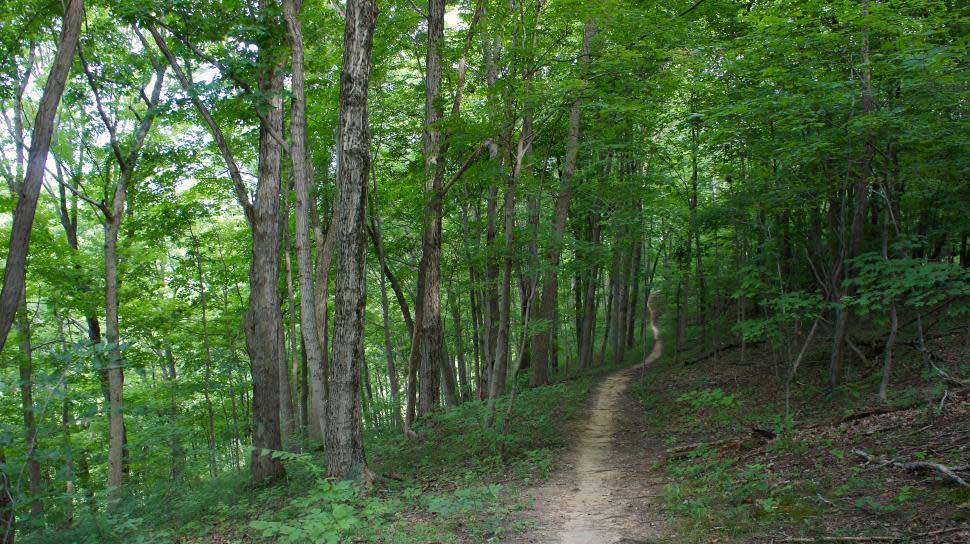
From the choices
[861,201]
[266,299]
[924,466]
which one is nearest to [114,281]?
[266,299]

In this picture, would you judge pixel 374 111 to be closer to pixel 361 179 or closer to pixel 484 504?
pixel 361 179

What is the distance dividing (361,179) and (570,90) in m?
3.78

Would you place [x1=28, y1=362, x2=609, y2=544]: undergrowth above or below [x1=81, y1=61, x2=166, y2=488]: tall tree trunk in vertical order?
below

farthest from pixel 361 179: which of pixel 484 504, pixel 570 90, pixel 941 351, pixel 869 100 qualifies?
pixel 941 351

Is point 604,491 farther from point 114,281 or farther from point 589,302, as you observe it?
point 589,302

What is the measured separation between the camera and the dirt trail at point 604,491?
5734mm

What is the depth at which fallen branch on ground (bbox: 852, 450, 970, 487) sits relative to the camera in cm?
472

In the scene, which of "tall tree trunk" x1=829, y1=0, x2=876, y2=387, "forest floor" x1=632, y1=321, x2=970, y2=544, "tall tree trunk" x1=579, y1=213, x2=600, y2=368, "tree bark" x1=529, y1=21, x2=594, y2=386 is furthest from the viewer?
"tall tree trunk" x1=579, y1=213, x2=600, y2=368

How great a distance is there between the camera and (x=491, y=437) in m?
9.67

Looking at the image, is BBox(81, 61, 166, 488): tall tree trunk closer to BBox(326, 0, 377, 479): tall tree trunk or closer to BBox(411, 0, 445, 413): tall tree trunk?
BBox(326, 0, 377, 479): tall tree trunk

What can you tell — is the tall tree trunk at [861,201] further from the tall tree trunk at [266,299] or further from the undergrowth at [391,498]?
the tall tree trunk at [266,299]

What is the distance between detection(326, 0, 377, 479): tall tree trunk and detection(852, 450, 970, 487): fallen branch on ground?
19.3 ft

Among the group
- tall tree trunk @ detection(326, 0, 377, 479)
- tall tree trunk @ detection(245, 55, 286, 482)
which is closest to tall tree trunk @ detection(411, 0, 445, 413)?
tall tree trunk @ detection(245, 55, 286, 482)

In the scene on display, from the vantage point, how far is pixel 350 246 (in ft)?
25.0
